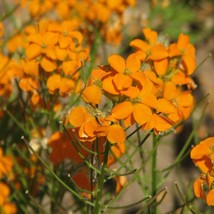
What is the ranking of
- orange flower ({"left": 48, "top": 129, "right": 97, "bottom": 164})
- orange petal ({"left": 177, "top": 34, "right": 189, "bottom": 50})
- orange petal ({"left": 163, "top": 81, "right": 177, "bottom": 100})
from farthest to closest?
orange flower ({"left": 48, "top": 129, "right": 97, "bottom": 164})
orange petal ({"left": 177, "top": 34, "right": 189, "bottom": 50})
orange petal ({"left": 163, "top": 81, "right": 177, "bottom": 100})

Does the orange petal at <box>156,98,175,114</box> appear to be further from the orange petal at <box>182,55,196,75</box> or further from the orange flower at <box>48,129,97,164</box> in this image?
the orange flower at <box>48,129,97,164</box>

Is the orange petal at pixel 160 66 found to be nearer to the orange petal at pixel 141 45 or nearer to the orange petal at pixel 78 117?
the orange petal at pixel 141 45

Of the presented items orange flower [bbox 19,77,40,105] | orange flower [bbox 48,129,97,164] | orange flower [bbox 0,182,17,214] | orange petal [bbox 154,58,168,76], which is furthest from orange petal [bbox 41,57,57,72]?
orange flower [bbox 0,182,17,214]

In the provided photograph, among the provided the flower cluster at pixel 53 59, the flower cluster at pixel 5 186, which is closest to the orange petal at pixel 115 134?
the flower cluster at pixel 53 59

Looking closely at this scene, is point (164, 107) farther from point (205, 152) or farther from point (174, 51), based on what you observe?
point (174, 51)

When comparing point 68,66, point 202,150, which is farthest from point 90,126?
point 68,66

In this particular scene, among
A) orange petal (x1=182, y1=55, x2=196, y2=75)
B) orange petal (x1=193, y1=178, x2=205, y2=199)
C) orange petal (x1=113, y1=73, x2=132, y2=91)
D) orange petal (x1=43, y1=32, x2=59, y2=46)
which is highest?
orange petal (x1=43, y1=32, x2=59, y2=46)
